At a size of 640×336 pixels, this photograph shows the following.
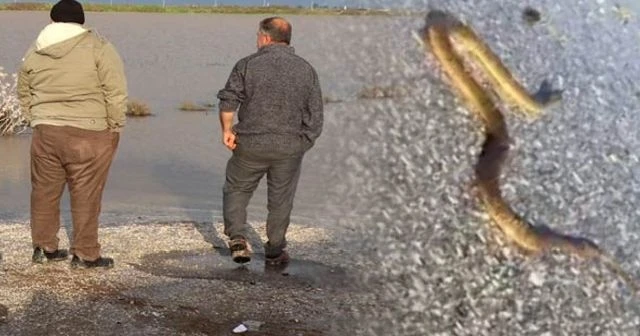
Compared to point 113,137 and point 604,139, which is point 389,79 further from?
point 113,137

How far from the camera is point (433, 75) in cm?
195

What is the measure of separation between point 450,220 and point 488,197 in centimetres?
10

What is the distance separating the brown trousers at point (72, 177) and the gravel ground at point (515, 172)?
12.2 feet

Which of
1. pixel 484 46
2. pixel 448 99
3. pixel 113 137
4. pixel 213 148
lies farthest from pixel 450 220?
pixel 213 148

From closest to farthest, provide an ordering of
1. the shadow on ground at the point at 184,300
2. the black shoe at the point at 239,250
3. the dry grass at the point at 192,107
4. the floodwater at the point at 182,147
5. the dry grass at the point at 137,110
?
the floodwater at the point at 182,147, the shadow on ground at the point at 184,300, the black shoe at the point at 239,250, the dry grass at the point at 137,110, the dry grass at the point at 192,107

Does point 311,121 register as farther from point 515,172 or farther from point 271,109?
point 515,172

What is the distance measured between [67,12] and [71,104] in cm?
56

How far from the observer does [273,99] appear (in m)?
5.77

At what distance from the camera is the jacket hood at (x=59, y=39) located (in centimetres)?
557

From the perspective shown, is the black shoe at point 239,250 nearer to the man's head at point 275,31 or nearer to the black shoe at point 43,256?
the black shoe at point 43,256

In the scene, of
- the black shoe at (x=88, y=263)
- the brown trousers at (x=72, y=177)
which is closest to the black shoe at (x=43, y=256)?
the brown trousers at (x=72, y=177)

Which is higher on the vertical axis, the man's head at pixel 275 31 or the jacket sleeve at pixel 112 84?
the man's head at pixel 275 31

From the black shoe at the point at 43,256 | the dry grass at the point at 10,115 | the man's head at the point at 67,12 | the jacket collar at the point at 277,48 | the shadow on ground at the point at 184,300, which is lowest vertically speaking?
the dry grass at the point at 10,115

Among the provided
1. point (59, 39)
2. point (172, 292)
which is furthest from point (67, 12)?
point (172, 292)
